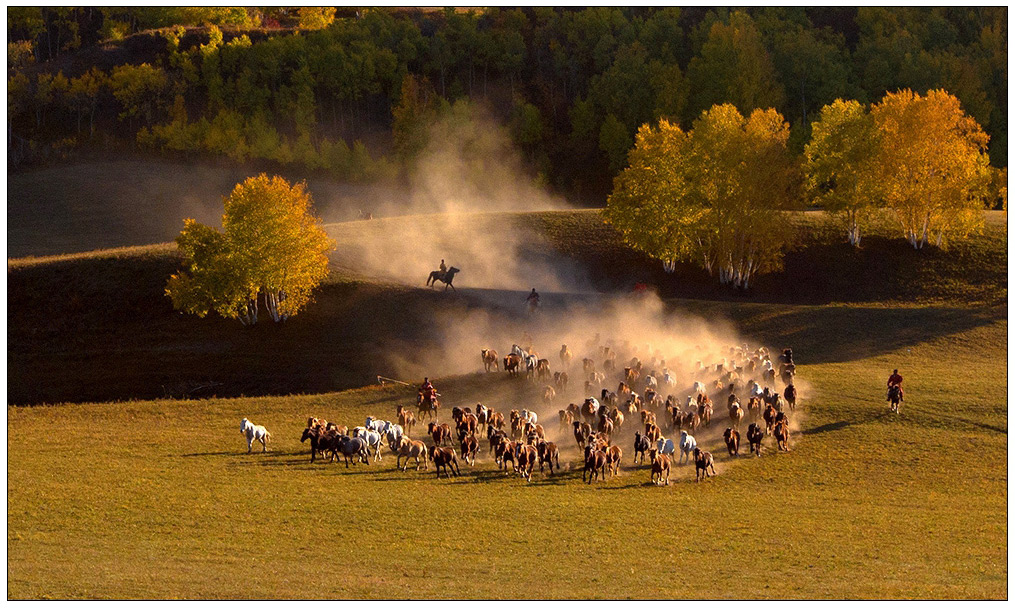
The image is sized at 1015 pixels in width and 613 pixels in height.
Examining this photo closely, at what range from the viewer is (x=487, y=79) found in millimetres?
166375

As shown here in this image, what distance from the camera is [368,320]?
68.2m

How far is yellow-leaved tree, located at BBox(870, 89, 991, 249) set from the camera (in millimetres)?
84500

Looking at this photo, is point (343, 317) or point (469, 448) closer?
point (469, 448)

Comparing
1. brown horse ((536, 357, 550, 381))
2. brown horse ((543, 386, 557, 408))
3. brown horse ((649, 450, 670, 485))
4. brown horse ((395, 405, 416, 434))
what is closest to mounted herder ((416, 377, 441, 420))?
brown horse ((395, 405, 416, 434))

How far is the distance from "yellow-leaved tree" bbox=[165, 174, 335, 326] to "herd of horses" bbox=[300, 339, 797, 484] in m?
23.3

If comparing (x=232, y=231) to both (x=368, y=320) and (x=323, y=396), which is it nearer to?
(x=368, y=320)

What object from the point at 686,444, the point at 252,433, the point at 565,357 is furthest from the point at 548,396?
the point at 252,433

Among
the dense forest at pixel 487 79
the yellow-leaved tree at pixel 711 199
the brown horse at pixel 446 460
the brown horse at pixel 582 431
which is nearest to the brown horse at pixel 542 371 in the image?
the brown horse at pixel 582 431

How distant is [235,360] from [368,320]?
9.10 metres

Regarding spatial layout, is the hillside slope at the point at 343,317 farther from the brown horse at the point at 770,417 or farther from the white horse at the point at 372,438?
the white horse at the point at 372,438

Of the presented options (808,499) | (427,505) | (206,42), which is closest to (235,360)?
(427,505)

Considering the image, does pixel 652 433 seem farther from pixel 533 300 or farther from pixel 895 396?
pixel 533 300

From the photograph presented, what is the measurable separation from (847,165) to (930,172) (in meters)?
6.87

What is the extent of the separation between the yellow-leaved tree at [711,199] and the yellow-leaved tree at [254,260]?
2800cm
